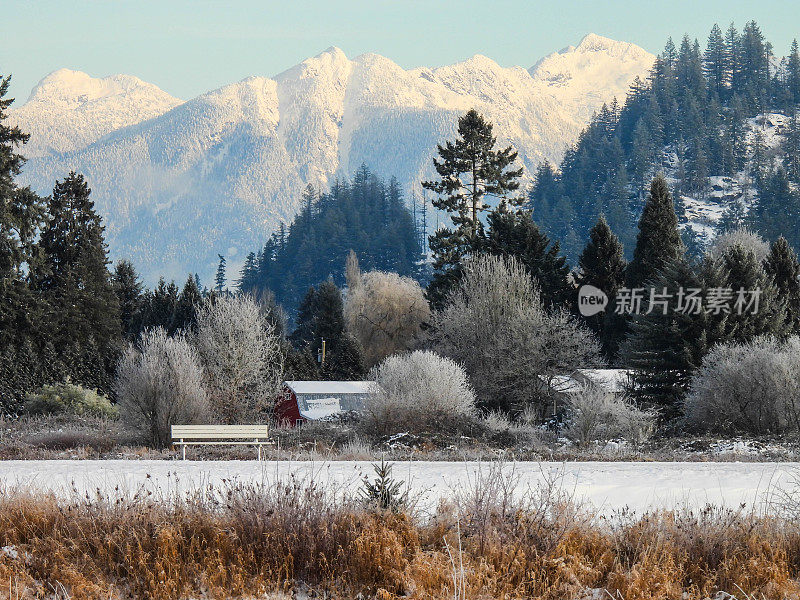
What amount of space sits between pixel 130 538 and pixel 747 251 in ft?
105

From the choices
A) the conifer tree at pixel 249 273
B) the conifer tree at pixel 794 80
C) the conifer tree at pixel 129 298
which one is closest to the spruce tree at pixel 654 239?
the conifer tree at pixel 129 298

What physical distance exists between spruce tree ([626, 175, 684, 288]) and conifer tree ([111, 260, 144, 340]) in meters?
34.7

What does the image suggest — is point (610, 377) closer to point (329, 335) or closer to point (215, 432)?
point (215, 432)

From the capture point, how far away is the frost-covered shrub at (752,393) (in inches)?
1024

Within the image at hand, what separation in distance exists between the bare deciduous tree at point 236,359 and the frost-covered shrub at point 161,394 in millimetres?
5298

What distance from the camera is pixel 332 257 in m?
131

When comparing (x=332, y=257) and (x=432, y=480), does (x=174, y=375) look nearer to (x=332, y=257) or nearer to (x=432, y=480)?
(x=432, y=480)

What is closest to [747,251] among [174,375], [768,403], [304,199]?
[768,403]

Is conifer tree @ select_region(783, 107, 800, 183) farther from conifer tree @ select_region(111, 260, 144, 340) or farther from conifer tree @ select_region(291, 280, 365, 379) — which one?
conifer tree @ select_region(111, 260, 144, 340)

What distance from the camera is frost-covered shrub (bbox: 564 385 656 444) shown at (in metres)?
25.5

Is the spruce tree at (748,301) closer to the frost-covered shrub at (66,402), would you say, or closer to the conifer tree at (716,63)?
the frost-covered shrub at (66,402)

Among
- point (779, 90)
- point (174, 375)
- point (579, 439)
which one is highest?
point (779, 90)

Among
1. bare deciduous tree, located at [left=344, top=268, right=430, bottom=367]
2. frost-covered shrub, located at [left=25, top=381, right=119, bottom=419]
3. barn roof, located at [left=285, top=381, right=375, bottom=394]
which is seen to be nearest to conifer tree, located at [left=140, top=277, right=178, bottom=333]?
bare deciduous tree, located at [left=344, top=268, right=430, bottom=367]

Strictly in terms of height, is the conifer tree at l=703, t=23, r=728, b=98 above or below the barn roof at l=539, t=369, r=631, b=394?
above
